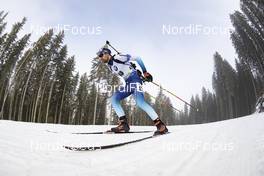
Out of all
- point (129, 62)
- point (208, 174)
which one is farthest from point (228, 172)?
point (129, 62)

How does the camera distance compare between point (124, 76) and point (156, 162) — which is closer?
A: point (156, 162)

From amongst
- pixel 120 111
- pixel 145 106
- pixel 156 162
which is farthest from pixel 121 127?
pixel 156 162

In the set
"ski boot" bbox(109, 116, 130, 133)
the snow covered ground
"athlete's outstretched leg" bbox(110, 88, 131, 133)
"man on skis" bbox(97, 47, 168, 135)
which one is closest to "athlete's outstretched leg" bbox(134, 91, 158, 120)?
"man on skis" bbox(97, 47, 168, 135)

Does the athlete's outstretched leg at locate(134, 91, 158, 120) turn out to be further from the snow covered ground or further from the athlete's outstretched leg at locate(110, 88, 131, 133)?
the snow covered ground

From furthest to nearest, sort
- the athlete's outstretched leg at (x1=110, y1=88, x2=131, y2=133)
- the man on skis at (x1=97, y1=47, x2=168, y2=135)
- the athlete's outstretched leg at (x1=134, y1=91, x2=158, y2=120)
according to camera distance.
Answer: the athlete's outstretched leg at (x1=110, y1=88, x2=131, y2=133)
the man on skis at (x1=97, y1=47, x2=168, y2=135)
the athlete's outstretched leg at (x1=134, y1=91, x2=158, y2=120)

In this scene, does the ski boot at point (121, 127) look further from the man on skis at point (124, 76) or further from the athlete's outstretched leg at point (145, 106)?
the athlete's outstretched leg at point (145, 106)

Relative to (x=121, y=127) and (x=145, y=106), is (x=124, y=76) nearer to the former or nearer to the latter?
(x=145, y=106)

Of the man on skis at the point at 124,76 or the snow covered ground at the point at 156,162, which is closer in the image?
the snow covered ground at the point at 156,162

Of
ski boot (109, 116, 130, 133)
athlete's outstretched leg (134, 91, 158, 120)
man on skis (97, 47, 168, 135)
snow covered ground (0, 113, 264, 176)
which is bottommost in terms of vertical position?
snow covered ground (0, 113, 264, 176)

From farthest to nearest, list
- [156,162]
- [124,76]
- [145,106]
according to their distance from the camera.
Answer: [124,76], [145,106], [156,162]

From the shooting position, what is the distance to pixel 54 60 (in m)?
37.3

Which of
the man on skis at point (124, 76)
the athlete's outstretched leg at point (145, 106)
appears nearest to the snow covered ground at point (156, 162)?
the athlete's outstretched leg at point (145, 106)

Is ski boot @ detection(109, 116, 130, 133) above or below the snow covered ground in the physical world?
above

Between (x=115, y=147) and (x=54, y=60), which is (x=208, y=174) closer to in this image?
(x=115, y=147)
